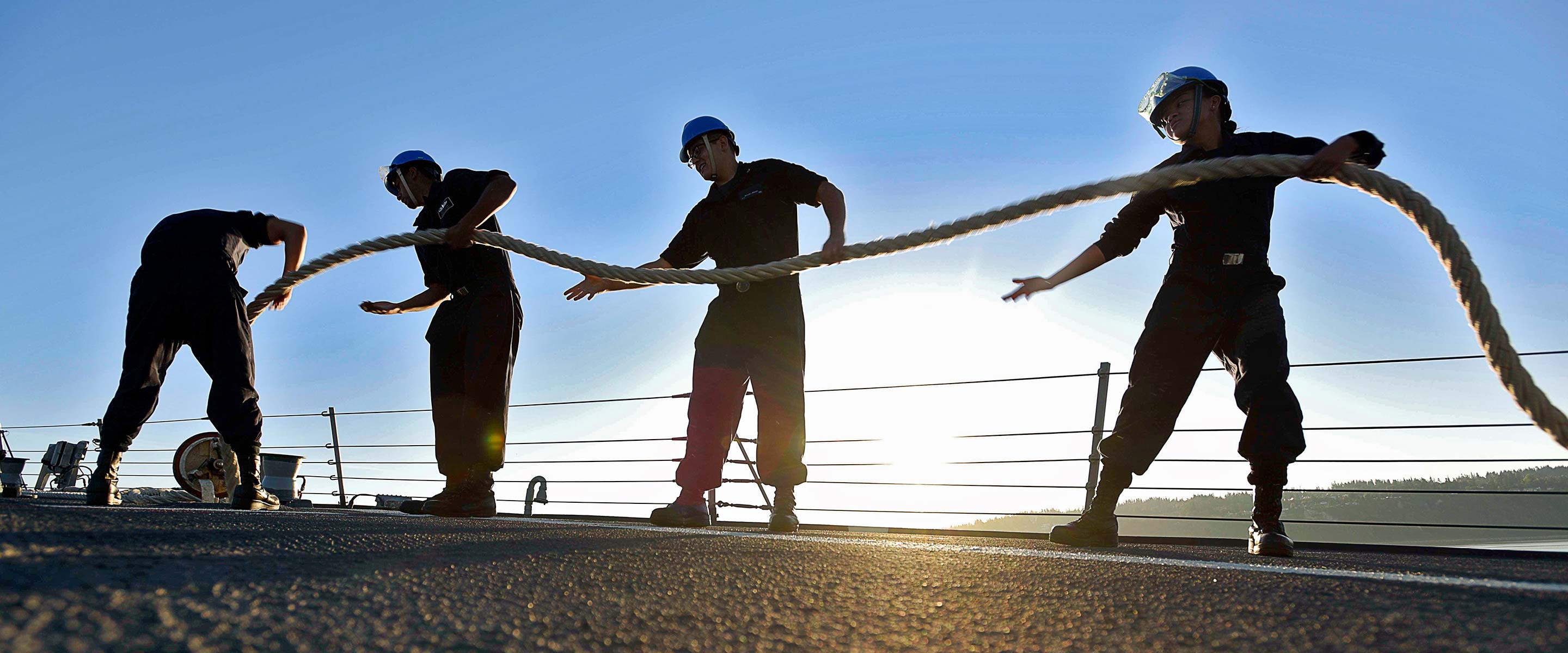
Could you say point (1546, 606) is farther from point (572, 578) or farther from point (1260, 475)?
point (1260, 475)

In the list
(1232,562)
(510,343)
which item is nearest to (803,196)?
(510,343)

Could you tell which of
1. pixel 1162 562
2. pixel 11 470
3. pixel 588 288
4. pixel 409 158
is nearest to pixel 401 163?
pixel 409 158

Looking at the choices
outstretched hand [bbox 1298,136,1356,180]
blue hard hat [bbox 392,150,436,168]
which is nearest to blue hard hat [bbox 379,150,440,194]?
blue hard hat [bbox 392,150,436,168]

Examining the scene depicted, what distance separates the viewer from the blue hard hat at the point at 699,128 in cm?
320

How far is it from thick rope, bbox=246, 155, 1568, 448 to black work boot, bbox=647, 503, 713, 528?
74cm

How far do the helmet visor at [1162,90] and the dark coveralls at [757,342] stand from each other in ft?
3.52

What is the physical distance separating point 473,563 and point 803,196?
2.19 m

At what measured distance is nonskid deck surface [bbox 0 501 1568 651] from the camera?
0.66m

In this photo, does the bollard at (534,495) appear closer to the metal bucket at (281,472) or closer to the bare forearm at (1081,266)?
the metal bucket at (281,472)

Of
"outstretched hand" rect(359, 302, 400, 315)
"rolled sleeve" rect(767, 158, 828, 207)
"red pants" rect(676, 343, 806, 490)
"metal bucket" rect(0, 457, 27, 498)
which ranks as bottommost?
"metal bucket" rect(0, 457, 27, 498)

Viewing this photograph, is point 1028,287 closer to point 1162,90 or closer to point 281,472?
point 1162,90

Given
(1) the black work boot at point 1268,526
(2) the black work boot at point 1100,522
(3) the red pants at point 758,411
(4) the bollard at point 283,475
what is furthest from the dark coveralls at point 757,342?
(4) the bollard at point 283,475

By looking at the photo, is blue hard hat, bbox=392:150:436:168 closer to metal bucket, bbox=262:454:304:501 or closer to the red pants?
the red pants

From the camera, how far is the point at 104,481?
321 cm
